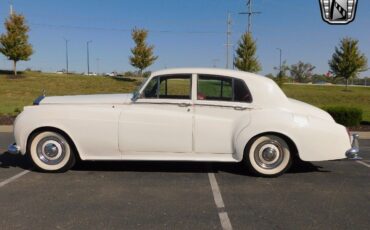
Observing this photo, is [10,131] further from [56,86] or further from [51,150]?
[56,86]

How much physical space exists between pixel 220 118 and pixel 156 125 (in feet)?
3.14

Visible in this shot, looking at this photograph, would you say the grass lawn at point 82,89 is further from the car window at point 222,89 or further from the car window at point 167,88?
the car window at point 167,88

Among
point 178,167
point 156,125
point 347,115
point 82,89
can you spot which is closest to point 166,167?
point 178,167

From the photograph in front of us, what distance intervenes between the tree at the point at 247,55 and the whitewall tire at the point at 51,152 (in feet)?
117

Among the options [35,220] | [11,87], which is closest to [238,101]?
[35,220]

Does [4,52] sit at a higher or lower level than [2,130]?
higher

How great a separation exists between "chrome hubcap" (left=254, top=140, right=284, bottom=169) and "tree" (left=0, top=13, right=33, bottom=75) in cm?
3546

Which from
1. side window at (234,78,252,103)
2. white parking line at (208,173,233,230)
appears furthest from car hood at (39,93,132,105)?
white parking line at (208,173,233,230)

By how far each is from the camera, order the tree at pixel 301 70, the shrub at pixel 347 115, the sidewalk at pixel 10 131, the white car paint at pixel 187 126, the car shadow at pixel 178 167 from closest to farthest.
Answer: the white car paint at pixel 187 126 → the car shadow at pixel 178 167 → the sidewalk at pixel 10 131 → the shrub at pixel 347 115 → the tree at pixel 301 70

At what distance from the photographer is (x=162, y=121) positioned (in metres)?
6.08

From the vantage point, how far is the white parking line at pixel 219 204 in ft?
14.0

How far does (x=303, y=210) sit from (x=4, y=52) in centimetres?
3779

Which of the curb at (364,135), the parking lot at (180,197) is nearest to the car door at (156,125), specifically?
the parking lot at (180,197)

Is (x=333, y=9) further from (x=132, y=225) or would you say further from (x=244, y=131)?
(x=132, y=225)
